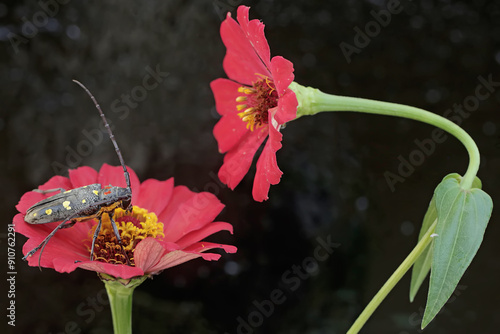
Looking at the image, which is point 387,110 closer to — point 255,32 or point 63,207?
point 255,32

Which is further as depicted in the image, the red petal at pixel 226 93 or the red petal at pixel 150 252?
the red petal at pixel 226 93

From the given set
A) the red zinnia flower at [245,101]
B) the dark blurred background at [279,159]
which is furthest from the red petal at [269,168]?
the dark blurred background at [279,159]

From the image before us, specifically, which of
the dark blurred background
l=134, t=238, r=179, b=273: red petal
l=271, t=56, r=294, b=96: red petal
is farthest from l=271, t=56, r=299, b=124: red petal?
the dark blurred background

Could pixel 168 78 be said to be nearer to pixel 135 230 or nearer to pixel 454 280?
pixel 135 230

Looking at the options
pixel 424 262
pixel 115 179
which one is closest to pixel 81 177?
pixel 115 179

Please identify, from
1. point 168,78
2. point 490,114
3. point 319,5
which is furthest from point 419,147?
point 168,78

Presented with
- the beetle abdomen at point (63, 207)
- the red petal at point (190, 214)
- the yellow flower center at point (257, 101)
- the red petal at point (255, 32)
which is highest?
the red petal at point (255, 32)

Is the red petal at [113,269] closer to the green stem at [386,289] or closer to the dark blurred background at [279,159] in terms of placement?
the green stem at [386,289]
